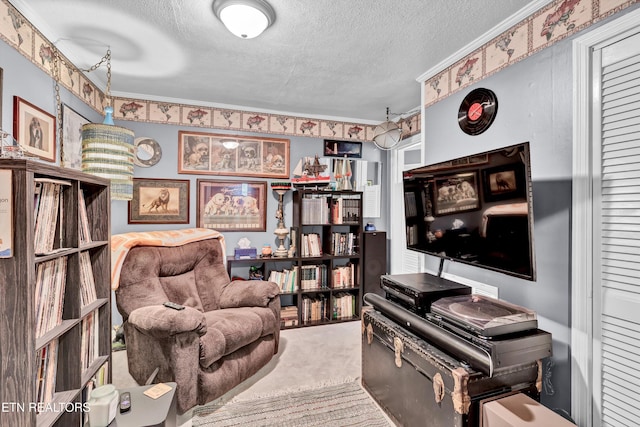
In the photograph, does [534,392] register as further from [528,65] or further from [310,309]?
[310,309]

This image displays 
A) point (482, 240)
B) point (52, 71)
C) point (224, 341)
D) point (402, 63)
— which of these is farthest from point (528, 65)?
point (52, 71)

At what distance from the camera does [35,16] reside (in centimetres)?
192

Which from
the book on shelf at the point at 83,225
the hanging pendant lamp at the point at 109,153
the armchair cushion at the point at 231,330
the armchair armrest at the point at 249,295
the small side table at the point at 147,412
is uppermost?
the hanging pendant lamp at the point at 109,153

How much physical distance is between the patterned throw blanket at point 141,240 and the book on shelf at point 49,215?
940mm

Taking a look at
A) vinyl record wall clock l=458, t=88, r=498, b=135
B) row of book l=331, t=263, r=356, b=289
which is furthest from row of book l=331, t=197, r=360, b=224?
vinyl record wall clock l=458, t=88, r=498, b=135

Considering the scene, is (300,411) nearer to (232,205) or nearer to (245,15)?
(232,205)

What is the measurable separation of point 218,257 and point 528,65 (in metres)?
2.91

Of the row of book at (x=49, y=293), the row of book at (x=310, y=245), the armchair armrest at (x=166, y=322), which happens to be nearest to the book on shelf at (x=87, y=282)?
the row of book at (x=49, y=293)

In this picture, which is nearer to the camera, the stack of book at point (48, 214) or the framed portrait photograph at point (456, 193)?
the stack of book at point (48, 214)

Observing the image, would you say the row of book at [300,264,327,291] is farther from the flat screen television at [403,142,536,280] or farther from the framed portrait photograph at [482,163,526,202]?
the framed portrait photograph at [482,163,526,202]

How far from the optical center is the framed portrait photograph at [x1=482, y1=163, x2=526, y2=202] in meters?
1.49

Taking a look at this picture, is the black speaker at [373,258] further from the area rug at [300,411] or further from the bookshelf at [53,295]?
the bookshelf at [53,295]

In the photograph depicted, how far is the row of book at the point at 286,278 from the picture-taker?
351cm

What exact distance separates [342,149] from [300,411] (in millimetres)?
3011
